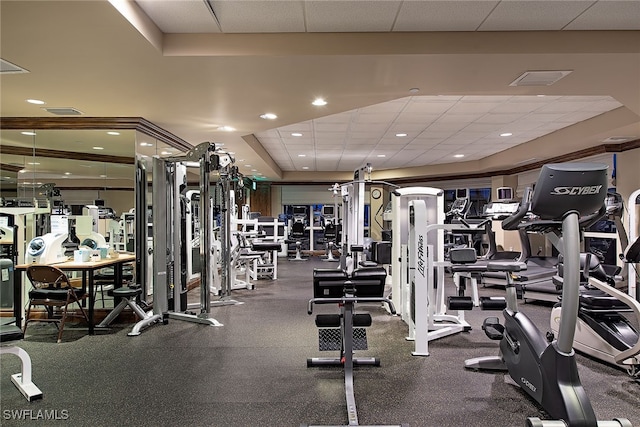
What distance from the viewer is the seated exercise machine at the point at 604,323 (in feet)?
10.6

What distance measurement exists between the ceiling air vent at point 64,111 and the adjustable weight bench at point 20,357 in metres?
2.83

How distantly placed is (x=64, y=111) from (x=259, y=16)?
10.8 ft

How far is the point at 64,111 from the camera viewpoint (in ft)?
15.9

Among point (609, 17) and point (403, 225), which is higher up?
point (609, 17)

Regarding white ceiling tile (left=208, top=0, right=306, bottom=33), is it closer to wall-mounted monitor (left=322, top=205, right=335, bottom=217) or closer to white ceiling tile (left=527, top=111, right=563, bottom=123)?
white ceiling tile (left=527, top=111, right=563, bottom=123)

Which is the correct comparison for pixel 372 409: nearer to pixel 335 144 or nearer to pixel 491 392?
pixel 491 392

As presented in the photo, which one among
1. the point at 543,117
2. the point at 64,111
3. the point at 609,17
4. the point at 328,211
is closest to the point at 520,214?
the point at 609,17

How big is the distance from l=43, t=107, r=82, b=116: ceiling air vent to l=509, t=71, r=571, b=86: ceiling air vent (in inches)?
195

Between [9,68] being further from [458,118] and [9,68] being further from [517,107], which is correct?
[517,107]

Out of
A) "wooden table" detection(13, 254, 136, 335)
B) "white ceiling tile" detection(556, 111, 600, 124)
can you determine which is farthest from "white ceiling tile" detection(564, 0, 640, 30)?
"wooden table" detection(13, 254, 136, 335)

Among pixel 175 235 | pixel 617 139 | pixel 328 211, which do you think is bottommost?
pixel 175 235

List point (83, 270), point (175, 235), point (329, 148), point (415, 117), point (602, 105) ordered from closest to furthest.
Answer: point (83, 270), point (175, 235), point (602, 105), point (415, 117), point (329, 148)

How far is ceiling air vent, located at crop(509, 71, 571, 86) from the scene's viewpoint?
3543 mm

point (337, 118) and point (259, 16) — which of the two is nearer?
point (259, 16)
